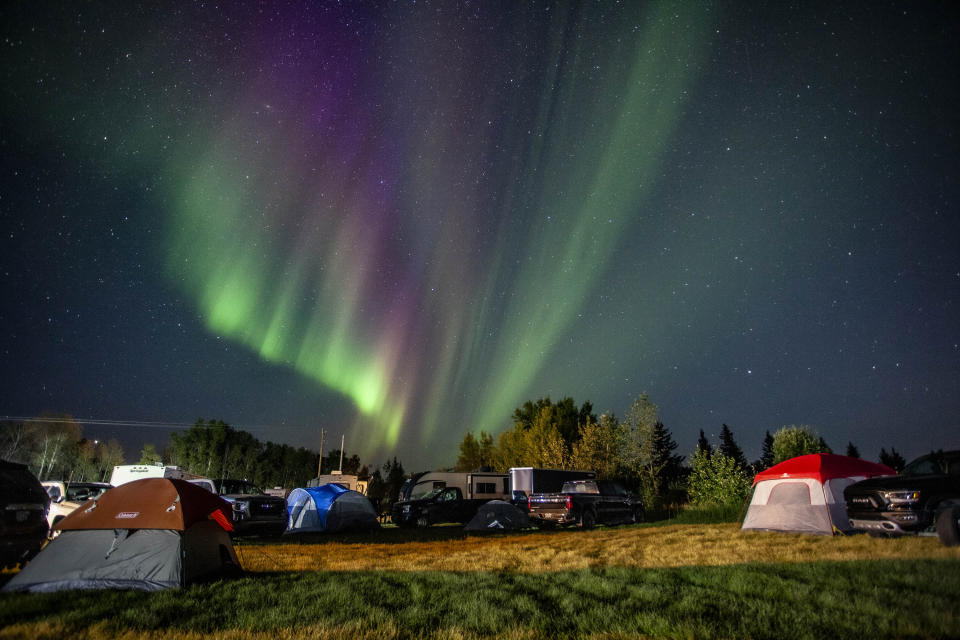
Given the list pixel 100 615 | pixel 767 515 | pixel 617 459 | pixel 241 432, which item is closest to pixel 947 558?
pixel 767 515

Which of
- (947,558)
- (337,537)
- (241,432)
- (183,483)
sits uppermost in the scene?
(241,432)

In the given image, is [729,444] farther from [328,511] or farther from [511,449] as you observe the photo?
[328,511]

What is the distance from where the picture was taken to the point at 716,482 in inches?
1052

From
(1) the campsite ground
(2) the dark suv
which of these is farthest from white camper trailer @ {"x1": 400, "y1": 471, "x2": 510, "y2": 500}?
(1) the campsite ground

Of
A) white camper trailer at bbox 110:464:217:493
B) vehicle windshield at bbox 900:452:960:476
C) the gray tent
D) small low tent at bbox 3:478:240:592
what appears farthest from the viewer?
white camper trailer at bbox 110:464:217:493

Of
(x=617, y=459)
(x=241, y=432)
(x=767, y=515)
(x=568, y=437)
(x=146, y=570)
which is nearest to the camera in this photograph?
(x=146, y=570)

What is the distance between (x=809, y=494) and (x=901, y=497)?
172 inches

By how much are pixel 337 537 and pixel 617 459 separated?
1209 inches

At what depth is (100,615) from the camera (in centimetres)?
598

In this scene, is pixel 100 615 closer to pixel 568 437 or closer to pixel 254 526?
pixel 254 526

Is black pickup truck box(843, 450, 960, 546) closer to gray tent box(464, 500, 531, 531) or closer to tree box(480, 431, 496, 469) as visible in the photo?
gray tent box(464, 500, 531, 531)

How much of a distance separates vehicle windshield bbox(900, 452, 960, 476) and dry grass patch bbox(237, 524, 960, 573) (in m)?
1.72

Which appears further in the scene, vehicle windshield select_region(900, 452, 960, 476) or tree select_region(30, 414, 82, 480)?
tree select_region(30, 414, 82, 480)

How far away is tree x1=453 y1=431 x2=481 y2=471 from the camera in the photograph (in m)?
77.4
